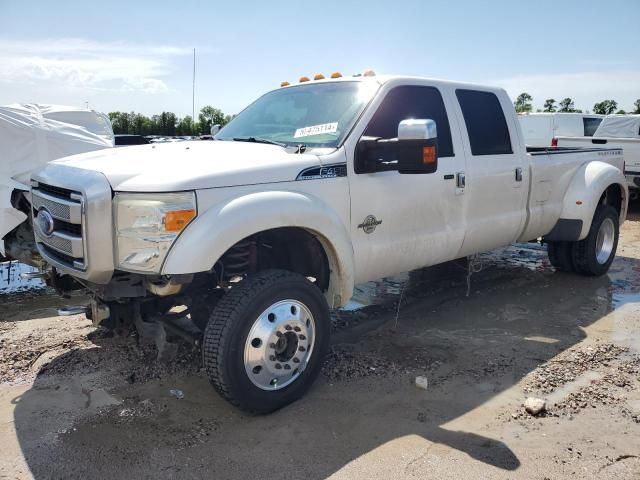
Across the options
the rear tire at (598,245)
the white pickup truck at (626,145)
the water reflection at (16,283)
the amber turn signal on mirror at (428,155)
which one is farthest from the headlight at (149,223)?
the white pickup truck at (626,145)

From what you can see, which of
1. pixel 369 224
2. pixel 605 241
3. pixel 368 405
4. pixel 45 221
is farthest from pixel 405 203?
pixel 605 241

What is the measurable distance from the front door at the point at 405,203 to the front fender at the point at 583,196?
6.39ft

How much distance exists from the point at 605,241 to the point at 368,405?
4.60 meters

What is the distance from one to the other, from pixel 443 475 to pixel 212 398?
5.11 ft

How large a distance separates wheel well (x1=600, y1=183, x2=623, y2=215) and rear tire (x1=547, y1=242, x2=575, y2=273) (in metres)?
0.66

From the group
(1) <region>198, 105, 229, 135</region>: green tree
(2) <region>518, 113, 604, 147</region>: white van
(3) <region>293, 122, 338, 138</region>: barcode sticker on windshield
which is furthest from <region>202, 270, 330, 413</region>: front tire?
(1) <region>198, 105, 229, 135</region>: green tree

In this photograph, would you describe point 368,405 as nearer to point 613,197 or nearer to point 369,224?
point 369,224

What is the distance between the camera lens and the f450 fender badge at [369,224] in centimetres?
403

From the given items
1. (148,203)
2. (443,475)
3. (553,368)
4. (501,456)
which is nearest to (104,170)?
(148,203)

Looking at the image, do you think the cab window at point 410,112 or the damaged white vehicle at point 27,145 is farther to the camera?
the damaged white vehicle at point 27,145

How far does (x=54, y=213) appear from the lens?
3.44m

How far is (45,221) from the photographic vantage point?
139 inches

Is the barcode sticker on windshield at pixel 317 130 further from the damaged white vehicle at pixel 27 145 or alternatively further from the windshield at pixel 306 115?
the damaged white vehicle at pixel 27 145

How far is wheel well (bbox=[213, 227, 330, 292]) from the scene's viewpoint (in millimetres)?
3682
